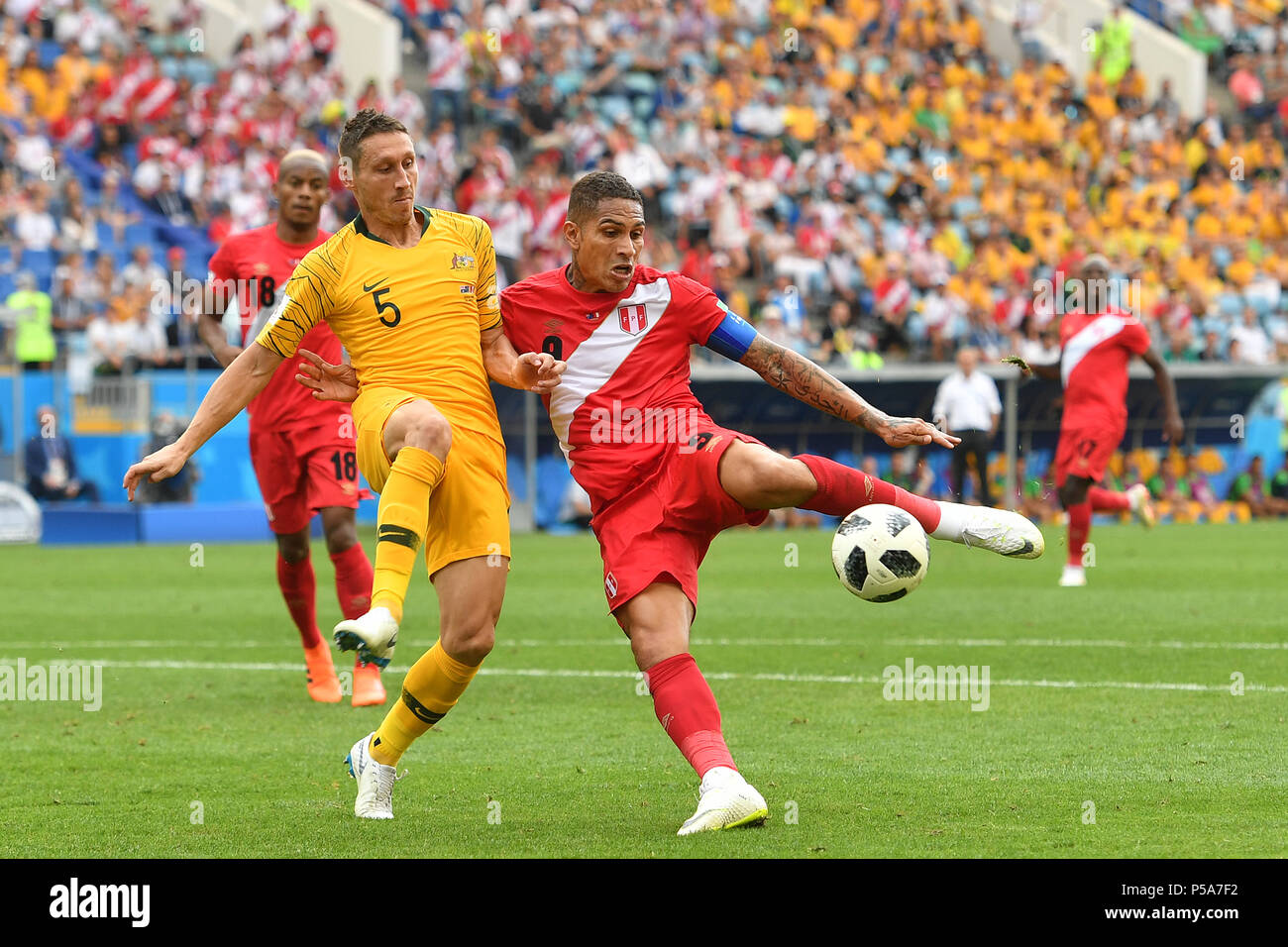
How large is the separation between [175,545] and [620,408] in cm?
1444

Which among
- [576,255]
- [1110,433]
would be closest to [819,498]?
[576,255]

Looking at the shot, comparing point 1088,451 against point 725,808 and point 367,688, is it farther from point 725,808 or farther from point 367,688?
point 725,808

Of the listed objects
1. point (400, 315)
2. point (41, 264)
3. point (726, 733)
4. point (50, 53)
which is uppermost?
point (50, 53)

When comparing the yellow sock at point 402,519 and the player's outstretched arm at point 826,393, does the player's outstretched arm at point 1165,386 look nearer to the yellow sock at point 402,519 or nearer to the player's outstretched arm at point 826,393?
the player's outstretched arm at point 826,393

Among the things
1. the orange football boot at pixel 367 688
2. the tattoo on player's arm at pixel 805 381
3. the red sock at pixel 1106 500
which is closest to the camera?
the tattoo on player's arm at pixel 805 381

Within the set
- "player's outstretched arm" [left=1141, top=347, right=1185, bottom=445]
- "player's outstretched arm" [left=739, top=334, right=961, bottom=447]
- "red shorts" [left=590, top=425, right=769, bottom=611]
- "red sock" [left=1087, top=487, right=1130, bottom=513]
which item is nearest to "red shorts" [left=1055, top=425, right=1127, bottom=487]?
"player's outstretched arm" [left=1141, top=347, right=1185, bottom=445]

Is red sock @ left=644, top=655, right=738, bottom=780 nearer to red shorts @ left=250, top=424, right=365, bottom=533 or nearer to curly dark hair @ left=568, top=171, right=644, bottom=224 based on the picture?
curly dark hair @ left=568, top=171, right=644, bottom=224

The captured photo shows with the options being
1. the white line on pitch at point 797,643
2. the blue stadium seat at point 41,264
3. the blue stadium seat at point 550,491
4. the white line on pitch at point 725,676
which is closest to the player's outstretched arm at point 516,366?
the white line on pitch at point 725,676

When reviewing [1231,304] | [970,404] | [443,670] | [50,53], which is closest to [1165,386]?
[970,404]

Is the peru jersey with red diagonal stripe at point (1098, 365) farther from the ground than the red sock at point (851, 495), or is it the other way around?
the peru jersey with red diagonal stripe at point (1098, 365)

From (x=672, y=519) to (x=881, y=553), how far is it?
2.29 feet

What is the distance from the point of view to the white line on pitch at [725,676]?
8.29 meters

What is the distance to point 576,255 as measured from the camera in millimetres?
5910

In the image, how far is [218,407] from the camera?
18.6 ft
